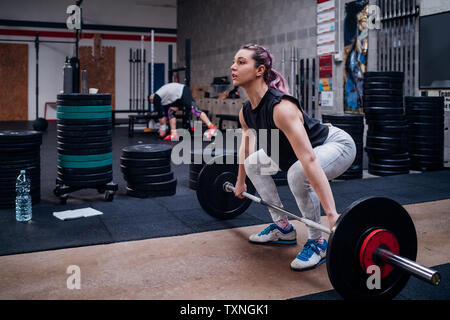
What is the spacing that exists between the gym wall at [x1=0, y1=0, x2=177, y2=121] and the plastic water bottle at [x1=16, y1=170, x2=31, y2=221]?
32.3ft

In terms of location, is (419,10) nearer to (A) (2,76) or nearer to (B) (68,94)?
(B) (68,94)

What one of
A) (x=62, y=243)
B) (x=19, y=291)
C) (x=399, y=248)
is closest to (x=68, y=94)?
(x=62, y=243)

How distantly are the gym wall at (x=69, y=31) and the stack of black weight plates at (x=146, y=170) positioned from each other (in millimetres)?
9574

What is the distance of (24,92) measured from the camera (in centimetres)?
1195

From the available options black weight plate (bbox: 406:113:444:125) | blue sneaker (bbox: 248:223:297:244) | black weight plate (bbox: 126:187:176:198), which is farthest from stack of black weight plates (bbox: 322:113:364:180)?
blue sneaker (bbox: 248:223:297:244)

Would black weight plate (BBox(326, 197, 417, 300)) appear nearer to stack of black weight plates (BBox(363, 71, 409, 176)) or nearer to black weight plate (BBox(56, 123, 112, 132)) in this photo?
black weight plate (BBox(56, 123, 112, 132))

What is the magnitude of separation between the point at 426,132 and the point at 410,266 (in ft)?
12.2

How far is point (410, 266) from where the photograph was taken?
149 centimetres

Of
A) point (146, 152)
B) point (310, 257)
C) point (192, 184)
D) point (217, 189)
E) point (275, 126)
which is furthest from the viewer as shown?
point (192, 184)

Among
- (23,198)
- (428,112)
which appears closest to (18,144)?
(23,198)

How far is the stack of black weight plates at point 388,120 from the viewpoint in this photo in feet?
15.1

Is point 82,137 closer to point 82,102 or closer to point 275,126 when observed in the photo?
point 82,102

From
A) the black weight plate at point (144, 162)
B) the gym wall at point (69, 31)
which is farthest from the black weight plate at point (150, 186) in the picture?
the gym wall at point (69, 31)

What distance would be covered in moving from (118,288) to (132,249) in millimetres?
506
